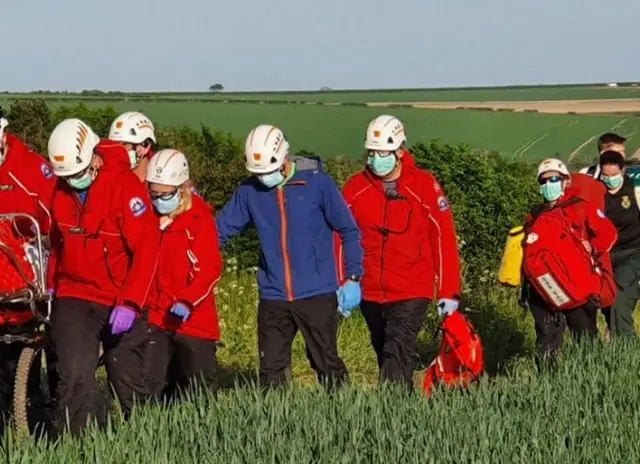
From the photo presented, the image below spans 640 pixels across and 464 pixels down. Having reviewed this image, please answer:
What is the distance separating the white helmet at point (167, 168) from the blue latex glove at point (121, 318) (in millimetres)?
785

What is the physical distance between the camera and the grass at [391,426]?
494 centimetres

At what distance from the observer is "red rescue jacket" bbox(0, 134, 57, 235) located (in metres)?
6.95

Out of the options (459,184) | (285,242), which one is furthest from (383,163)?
(459,184)

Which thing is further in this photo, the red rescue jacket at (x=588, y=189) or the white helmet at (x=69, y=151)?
the red rescue jacket at (x=588, y=189)

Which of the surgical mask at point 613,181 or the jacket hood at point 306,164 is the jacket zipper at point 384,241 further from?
the surgical mask at point 613,181

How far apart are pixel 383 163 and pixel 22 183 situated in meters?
2.11

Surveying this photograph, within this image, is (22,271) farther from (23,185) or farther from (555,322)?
(555,322)

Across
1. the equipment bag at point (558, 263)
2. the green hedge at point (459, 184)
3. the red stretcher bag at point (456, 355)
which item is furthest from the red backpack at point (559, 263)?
the green hedge at point (459, 184)

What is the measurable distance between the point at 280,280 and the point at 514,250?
1.94 meters

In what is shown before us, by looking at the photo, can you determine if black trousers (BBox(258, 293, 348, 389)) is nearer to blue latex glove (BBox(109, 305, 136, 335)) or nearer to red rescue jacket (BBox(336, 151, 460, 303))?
red rescue jacket (BBox(336, 151, 460, 303))

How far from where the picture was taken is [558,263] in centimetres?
808

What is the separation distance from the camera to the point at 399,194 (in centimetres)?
741

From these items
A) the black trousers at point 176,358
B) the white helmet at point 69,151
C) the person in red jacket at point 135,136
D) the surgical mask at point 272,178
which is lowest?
the black trousers at point 176,358

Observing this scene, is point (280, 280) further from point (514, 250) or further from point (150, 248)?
point (514, 250)
